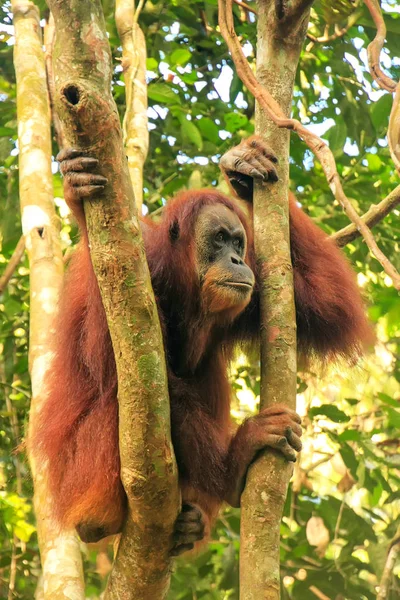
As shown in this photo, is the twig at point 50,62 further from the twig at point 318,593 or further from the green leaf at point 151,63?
the twig at point 318,593

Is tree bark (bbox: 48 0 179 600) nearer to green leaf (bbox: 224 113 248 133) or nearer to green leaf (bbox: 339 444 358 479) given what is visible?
green leaf (bbox: 339 444 358 479)

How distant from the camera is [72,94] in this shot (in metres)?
2.04

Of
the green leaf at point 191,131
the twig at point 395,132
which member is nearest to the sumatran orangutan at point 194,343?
the twig at point 395,132

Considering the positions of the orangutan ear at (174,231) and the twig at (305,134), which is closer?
the twig at (305,134)

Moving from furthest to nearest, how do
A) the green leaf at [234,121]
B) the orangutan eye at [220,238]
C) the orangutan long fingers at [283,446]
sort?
the green leaf at [234,121] → the orangutan eye at [220,238] → the orangutan long fingers at [283,446]

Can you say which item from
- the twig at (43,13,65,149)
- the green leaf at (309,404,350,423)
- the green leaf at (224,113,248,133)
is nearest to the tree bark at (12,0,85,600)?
the twig at (43,13,65,149)

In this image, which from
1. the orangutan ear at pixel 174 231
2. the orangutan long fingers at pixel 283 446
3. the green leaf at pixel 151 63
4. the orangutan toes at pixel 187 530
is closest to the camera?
the orangutan long fingers at pixel 283 446

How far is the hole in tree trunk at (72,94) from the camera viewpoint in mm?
2029

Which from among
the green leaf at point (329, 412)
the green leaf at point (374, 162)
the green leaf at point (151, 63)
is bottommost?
the green leaf at point (329, 412)

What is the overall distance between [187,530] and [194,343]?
0.87 m

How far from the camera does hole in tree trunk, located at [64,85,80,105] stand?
6.66 ft

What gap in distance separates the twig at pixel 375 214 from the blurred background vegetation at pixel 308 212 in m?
1.20

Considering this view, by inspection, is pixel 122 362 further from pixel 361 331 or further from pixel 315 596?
pixel 315 596

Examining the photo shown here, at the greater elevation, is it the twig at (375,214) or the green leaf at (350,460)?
the twig at (375,214)
